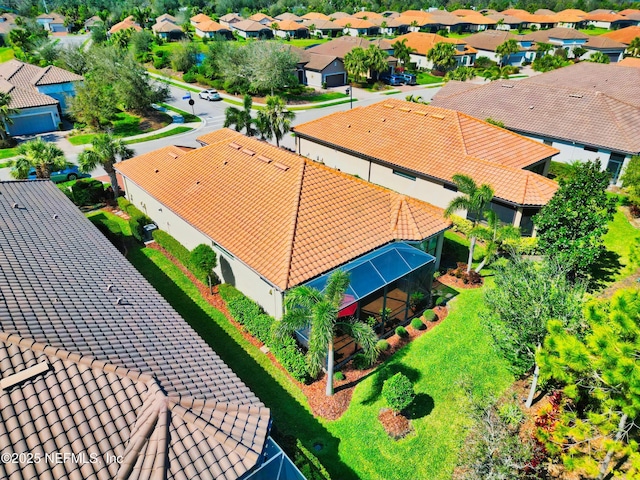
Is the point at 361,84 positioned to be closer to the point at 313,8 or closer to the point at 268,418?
the point at 268,418

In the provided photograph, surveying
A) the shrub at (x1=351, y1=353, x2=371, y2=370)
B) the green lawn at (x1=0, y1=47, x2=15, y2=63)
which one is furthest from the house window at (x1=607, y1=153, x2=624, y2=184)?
the green lawn at (x1=0, y1=47, x2=15, y2=63)

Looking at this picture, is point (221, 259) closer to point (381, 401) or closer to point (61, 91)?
point (381, 401)

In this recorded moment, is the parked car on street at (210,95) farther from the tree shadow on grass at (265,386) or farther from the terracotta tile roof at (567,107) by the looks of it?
the tree shadow on grass at (265,386)

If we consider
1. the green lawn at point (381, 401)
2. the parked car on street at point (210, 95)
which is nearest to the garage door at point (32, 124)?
the parked car on street at point (210, 95)

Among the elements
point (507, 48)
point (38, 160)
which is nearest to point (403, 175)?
point (38, 160)

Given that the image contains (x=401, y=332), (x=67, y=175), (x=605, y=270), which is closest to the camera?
(x=401, y=332)

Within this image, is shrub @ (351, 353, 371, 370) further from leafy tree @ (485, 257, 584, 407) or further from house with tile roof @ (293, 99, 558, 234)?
house with tile roof @ (293, 99, 558, 234)

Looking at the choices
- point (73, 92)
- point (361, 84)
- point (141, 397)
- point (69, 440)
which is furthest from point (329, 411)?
point (361, 84)
